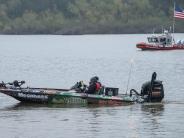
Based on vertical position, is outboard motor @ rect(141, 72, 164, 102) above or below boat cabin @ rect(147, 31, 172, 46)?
below

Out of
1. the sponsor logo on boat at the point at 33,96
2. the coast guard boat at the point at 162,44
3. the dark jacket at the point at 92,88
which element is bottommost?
the sponsor logo on boat at the point at 33,96

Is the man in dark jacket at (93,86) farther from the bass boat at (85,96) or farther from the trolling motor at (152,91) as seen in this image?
the trolling motor at (152,91)

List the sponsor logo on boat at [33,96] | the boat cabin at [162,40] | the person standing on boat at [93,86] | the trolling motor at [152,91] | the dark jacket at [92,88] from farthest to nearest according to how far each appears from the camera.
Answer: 1. the boat cabin at [162,40]
2. the sponsor logo on boat at [33,96]
3. the trolling motor at [152,91]
4. the dark jacket at [92,88]
5. the person standing on boat at [93,86]

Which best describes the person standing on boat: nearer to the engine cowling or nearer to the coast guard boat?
the engine cowling

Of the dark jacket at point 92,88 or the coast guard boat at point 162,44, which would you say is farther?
the coast guard boat at point 162,44

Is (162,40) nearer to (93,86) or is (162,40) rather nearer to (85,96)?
(85,96)

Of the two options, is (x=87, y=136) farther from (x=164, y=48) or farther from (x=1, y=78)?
(x=164, y=48)

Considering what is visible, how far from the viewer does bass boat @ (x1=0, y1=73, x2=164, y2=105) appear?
119ft

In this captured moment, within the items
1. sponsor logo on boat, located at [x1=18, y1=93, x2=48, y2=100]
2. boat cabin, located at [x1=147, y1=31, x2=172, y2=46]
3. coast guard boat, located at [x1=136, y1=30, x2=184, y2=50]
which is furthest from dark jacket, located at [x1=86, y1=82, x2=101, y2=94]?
boat cabin, located at [x1=147, y1=31, x2=172, y2=46]

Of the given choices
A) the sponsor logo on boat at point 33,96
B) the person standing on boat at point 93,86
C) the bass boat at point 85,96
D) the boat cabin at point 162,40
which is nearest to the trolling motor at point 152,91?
the bass boat at point 85,96

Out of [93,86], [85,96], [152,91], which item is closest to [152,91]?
[152,91]

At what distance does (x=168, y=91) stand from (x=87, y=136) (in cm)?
2097

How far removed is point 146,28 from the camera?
619ft

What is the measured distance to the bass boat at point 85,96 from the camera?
3628 centimetres
